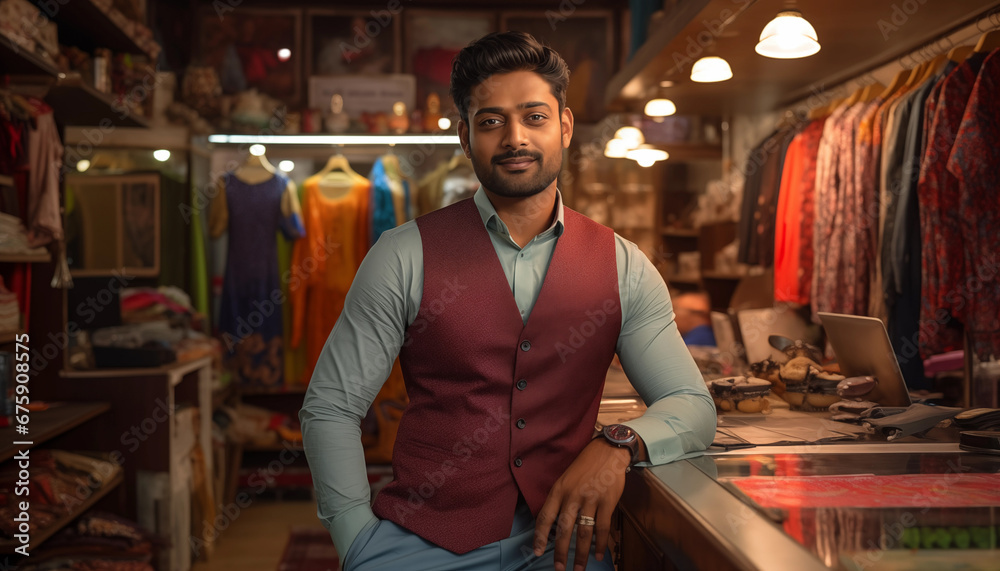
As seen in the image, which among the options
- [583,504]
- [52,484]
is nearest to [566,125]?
[583,504]

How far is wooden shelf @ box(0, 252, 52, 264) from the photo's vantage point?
2.38m

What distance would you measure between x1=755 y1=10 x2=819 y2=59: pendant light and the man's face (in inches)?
48.9

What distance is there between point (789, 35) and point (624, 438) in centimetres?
162

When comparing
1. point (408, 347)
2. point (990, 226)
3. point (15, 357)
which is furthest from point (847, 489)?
point (15, 357)

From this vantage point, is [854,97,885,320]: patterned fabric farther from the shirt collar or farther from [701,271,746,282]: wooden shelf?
the shirt collar

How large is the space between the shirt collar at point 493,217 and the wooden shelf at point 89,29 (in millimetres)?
1967

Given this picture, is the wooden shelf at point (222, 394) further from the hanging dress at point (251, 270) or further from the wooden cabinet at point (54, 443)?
the wooden cabinet at point (54, 443)

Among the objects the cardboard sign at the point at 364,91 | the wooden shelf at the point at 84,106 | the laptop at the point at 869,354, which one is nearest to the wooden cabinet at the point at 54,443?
the wooden shelf at the point at 84,106

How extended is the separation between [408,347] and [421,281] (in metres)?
0.12

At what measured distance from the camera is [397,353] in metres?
1.45

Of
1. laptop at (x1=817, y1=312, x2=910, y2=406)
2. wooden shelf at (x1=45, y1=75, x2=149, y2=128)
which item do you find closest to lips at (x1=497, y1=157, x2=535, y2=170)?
laptop at (x1=817, y1=312, x2=910, y2=406)

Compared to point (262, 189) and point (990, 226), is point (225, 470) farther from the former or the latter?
point (990, 226)

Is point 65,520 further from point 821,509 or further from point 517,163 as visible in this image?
point 821,509

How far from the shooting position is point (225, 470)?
4.31 m
